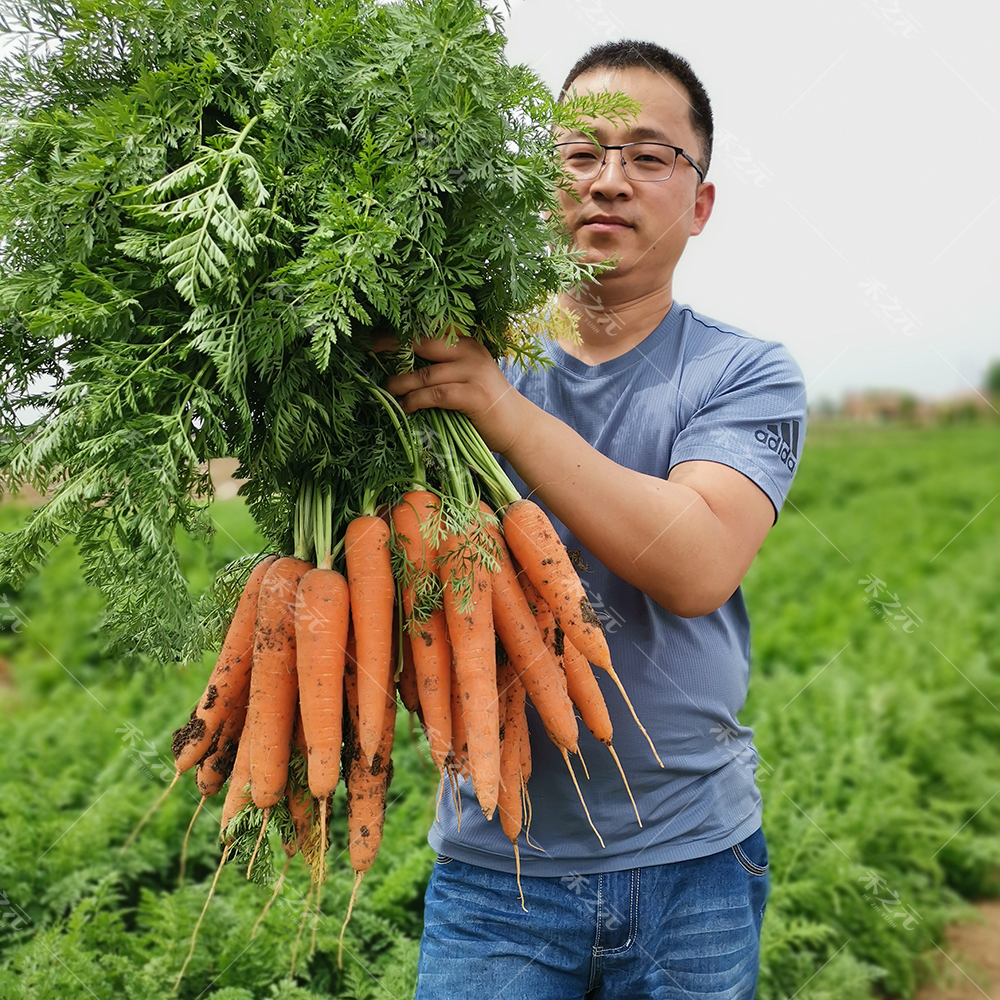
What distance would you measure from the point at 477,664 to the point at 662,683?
466 mm

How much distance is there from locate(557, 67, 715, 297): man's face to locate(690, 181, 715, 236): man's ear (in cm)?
16

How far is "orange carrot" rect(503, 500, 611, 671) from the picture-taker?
179 cm

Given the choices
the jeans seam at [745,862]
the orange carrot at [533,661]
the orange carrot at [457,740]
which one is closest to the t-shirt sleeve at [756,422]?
the orange carrot at [533,661]

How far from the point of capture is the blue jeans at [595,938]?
6.25 ft

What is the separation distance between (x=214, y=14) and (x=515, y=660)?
1.29m

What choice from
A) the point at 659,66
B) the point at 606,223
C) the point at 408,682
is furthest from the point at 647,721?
the point at 659,66

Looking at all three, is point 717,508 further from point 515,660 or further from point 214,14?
point 214,14

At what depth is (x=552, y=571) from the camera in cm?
180

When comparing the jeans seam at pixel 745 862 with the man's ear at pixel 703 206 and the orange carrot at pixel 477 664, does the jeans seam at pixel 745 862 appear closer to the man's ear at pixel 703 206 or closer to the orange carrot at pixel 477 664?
the orange carrot at pixel 477 664

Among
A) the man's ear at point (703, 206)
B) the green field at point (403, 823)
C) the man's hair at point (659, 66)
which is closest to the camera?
the man's hair at point (659, 66)

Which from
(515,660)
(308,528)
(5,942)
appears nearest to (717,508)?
(515,660)

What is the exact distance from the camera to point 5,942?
10.5ft

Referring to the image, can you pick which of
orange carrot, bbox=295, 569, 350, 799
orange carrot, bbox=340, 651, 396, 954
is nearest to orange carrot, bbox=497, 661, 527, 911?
Answer: orange carrot, bbox=340, 651, 396, 954

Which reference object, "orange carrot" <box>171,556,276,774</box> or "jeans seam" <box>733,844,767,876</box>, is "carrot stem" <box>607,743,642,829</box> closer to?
"jeans seam" <box>733,844,767,876</box>
